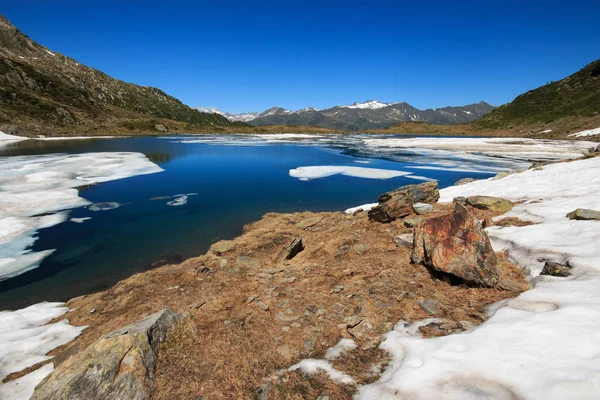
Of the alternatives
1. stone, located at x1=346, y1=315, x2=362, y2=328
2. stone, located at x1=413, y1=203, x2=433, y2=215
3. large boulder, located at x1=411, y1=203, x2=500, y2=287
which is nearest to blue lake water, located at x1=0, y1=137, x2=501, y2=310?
stone, located at x1=413, y1=203, x2=433, y2=215

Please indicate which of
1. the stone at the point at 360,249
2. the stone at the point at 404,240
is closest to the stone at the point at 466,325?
the stone at the point at 404,240

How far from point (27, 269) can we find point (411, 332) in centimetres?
1503

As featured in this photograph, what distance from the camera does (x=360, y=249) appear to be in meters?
9.59

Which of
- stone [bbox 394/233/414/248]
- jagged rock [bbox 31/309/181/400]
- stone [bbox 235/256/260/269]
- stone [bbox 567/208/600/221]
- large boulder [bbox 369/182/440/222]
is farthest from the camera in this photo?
large boulder [bbox 369/182/440/222]

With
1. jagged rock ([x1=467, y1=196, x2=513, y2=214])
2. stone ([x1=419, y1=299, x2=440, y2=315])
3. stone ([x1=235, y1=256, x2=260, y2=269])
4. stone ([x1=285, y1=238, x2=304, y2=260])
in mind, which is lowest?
stone ([x1=235, y1=256, x2=260, y2=269])

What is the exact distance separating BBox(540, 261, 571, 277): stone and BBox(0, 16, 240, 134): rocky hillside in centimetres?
12039

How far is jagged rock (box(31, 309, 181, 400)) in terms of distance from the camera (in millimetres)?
4098

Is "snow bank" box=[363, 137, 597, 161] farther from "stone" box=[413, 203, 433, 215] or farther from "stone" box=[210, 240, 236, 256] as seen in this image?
"stone" box=[210, 240, 236, 256]

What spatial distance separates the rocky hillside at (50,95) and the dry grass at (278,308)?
4401 inches

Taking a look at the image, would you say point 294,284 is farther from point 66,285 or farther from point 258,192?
point 258,192

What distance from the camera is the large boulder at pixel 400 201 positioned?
1134 centimetres

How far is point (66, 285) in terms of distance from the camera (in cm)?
1067

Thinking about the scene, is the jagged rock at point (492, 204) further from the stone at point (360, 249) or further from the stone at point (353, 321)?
the stone at point (353, 321)

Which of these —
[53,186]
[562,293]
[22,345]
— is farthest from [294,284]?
[53,186]
